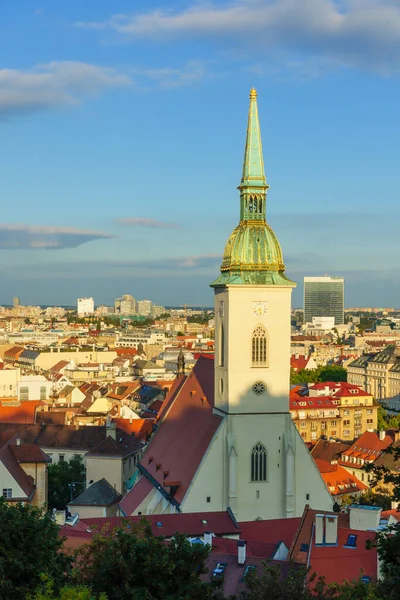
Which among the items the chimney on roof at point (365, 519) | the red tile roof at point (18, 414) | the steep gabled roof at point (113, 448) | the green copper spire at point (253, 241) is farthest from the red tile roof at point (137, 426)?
the chimney on roof at point (365, 519)

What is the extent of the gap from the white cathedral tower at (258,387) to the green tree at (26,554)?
17791 mm

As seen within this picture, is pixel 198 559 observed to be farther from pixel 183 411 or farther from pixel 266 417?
pixel 183 411

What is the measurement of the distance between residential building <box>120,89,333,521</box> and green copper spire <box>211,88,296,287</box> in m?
0.05

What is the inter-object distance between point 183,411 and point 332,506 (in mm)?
10162

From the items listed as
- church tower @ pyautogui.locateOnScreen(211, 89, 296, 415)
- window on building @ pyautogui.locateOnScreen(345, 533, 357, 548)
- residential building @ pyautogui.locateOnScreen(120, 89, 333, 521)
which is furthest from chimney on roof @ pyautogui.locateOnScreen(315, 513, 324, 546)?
church tower @ pyautogui.locateOnScreen(211, 89, 296, 415)

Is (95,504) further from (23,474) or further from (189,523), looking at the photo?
(189,523)

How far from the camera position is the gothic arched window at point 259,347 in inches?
1871

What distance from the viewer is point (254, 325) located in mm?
47500

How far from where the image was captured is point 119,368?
168 metres

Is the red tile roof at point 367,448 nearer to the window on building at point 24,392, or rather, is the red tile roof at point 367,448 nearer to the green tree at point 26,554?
the window on building at point 24,392

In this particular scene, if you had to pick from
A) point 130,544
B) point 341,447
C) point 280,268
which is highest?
point 280,268

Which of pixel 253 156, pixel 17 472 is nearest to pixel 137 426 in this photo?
pixel 17 472

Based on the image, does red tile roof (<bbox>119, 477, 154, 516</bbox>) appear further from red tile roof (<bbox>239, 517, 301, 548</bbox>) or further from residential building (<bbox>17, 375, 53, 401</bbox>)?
residential building (<bbox>17, 375, 53, 401</bbox>)

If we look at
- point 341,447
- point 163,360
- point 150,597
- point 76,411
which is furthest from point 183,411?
point 163,360
